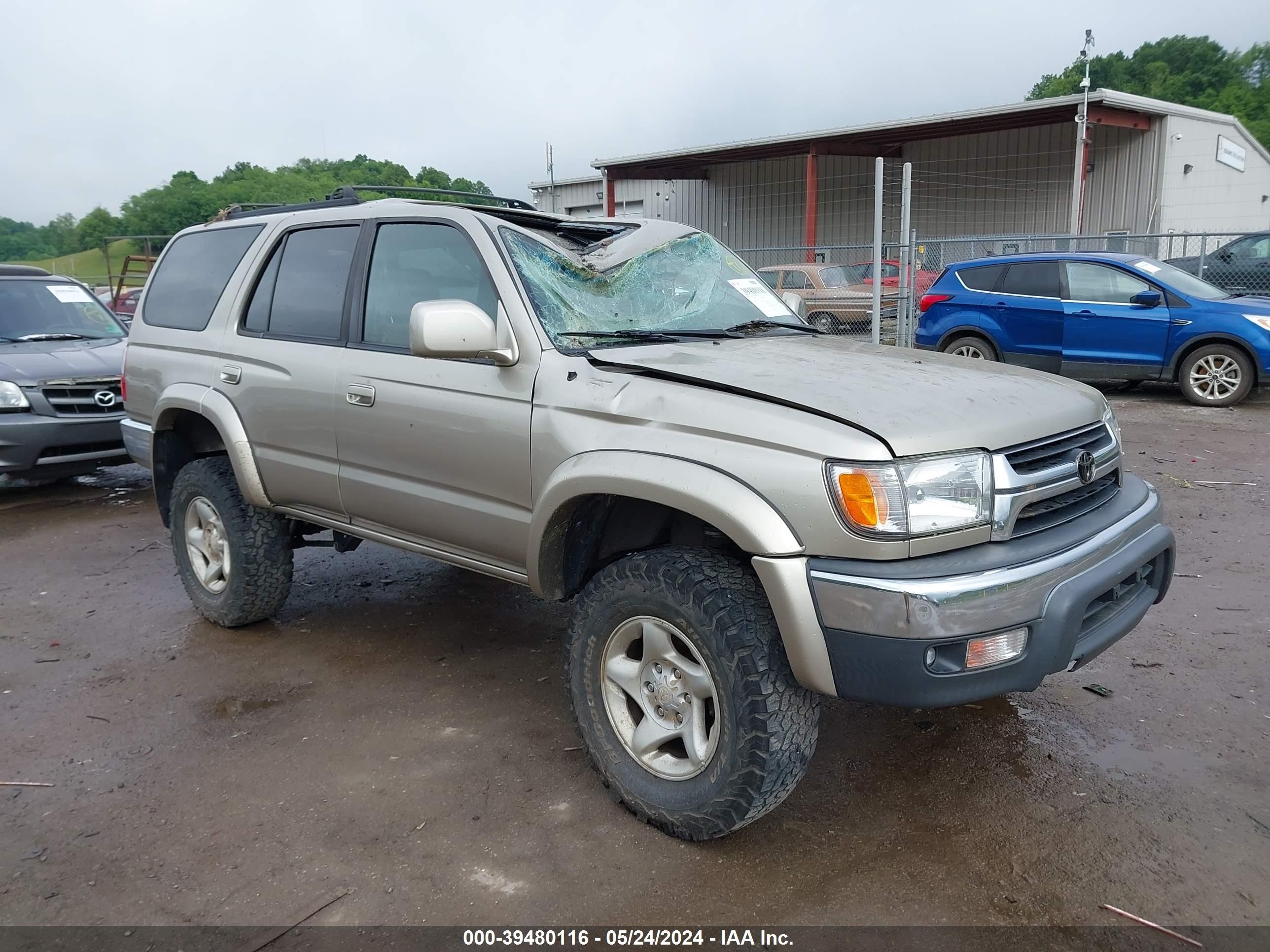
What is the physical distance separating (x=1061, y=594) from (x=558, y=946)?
5.32 feet

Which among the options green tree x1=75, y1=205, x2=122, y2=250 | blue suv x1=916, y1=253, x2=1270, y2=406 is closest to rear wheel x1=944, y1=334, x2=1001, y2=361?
blue suv x1=916, y1=253, x2=1270, y2=406

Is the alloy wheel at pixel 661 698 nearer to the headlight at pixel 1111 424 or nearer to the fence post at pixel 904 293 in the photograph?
the headlight at pixel 1111 424

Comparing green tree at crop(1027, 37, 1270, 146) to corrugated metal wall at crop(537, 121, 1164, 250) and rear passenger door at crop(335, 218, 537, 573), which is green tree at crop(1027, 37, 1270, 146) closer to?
corrugated metal wall at crop(537, 121, 1164, 250)

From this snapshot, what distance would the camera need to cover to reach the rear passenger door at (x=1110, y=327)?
10320 mm

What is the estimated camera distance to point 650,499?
2.75 metres

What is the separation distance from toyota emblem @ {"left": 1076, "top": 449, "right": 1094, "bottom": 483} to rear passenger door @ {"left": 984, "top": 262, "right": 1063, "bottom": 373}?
8449 millimetres

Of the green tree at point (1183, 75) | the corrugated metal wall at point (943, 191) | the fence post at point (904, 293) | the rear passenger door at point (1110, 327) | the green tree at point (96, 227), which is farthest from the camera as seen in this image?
the green tree at point (1183, 75)

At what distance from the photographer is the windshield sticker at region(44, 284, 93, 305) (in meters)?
8.90

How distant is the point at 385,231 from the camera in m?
3.88

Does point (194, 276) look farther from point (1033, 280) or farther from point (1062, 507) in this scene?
point (1033, 280)

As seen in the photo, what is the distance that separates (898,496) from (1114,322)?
30.8 ft

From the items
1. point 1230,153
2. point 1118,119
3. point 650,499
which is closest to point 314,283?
point 650,499

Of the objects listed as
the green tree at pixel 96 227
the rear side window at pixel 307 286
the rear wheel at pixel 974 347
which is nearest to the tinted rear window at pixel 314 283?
the rear side window at pixel 307 286

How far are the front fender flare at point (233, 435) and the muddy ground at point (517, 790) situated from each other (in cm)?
78
